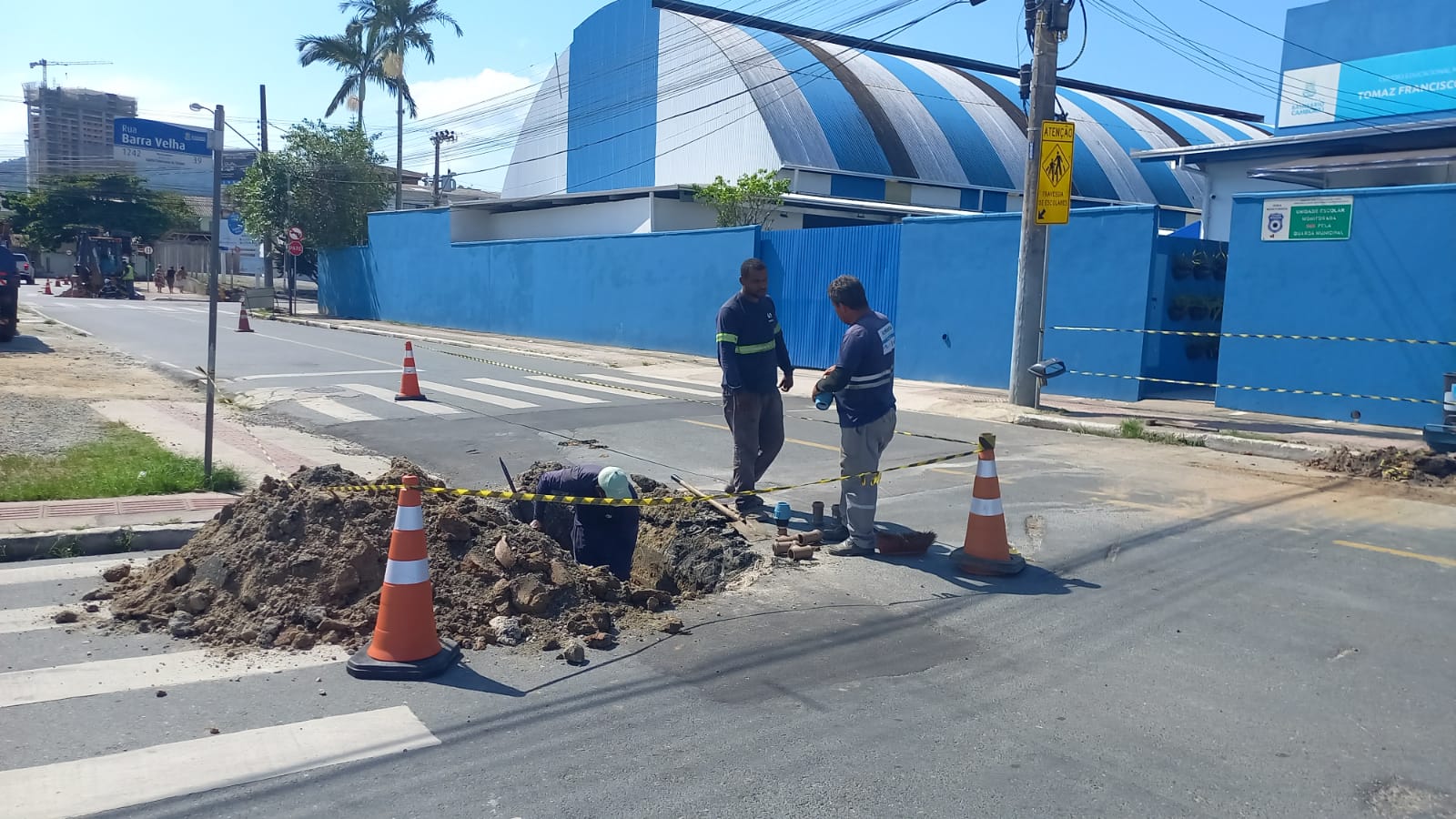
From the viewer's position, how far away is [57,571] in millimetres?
6766

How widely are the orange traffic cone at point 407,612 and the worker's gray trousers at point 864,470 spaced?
305 cm

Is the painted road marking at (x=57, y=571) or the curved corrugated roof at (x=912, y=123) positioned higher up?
the curved corrugated roof at (x=912, y=123)

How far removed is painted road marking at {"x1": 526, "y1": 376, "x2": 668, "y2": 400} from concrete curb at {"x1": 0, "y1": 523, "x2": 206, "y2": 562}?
8918 mm

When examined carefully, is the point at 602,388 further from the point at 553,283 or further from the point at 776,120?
the point at 776,120

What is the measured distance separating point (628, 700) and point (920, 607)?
6.72 feet

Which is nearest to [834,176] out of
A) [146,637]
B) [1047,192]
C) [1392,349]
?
[1047,192]

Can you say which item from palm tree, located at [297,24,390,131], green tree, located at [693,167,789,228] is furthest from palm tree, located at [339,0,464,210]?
green tree, located at [693,167,789,228]

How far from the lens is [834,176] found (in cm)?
3428

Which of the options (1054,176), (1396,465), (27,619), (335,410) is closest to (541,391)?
(335,410)

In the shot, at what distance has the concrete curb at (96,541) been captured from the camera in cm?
705

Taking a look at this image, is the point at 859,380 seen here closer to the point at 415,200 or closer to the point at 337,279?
the point at 337,279

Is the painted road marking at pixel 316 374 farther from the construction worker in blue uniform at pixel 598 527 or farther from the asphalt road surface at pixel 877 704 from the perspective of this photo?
the construction worker in blue uniform at pixel 598 527

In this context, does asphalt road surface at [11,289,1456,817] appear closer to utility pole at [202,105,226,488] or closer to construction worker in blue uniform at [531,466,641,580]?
construction worker in blue uniform at [531,466,641,580]

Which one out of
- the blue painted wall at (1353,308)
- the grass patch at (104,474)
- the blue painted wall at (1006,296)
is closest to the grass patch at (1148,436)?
the blue painted wall at (1353,308)
